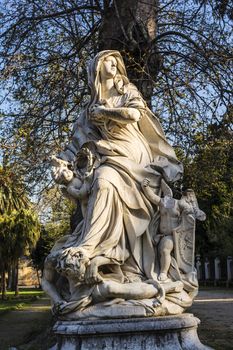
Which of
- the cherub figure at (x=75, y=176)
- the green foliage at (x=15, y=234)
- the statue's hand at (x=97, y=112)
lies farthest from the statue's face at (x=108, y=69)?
the green foliage at (x=15, y=234)

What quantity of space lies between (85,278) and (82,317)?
13.1 inches

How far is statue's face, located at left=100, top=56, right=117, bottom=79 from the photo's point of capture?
238 inches

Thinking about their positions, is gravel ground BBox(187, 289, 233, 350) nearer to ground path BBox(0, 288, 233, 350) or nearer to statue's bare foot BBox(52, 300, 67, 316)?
ground path BBox(0, 288, 233, 350)

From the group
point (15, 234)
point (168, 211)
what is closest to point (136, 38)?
point (168, 211)

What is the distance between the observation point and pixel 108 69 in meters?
6.04

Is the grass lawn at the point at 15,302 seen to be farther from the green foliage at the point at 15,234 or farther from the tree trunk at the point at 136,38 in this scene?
the tree trunk at the point at 136,38

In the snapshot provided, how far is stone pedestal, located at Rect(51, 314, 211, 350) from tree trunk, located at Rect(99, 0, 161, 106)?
22.9 feet

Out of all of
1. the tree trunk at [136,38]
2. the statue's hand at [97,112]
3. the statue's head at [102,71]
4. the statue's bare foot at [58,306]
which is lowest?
the statue's bare foot at [58,306]

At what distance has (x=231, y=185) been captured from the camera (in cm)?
1407

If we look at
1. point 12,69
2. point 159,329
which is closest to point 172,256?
point 159,329

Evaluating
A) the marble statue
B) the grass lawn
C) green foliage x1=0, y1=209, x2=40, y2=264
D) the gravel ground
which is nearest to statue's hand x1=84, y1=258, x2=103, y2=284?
the marble statue

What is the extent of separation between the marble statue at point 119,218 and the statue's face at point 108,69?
0.01 meters

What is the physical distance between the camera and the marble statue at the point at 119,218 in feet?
16.5

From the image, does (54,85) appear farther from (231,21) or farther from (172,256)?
→ (172,256)
